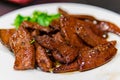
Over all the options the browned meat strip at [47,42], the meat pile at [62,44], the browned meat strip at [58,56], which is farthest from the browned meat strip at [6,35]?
the browned meat strip at [58,56]

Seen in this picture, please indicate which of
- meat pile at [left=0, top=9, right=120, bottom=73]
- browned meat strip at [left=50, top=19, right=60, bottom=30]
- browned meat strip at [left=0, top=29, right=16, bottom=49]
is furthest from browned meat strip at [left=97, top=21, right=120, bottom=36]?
browned meat strip at [left=0, top=29, right=16, bottom=49]

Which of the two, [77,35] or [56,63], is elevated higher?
[77,35]

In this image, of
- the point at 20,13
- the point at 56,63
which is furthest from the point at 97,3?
the point at 56,63

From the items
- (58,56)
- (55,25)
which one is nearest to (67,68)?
(58,56)

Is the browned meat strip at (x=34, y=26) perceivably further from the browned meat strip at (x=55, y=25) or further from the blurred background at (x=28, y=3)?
the blurred background at (x=28, y=3)

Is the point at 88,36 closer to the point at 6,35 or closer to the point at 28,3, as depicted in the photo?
the point at 6,35

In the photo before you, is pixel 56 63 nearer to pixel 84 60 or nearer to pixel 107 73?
pixel 84 60

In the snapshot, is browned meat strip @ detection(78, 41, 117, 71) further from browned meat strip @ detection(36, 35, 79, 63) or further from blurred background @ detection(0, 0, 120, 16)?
blurred background @ detection(0, 0, 120, 16)
